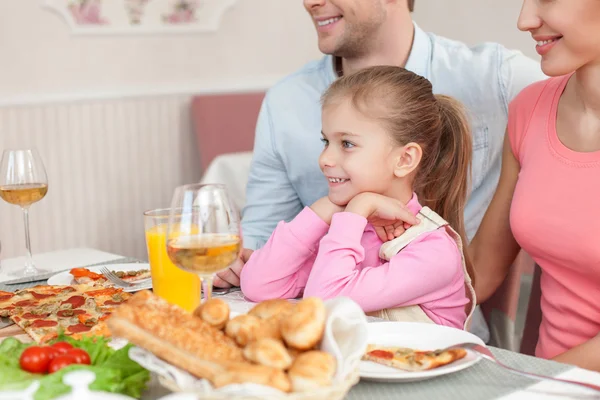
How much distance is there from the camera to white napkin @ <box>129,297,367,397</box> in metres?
0.81

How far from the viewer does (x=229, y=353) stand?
0.88 m

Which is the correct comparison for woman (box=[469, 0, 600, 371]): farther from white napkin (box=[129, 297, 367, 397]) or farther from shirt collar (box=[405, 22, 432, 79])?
white napkin (box=[129, 297, 367, 397])

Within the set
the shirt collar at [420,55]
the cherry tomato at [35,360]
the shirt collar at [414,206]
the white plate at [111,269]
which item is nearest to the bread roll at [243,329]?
the cherry tomato at [35,360]

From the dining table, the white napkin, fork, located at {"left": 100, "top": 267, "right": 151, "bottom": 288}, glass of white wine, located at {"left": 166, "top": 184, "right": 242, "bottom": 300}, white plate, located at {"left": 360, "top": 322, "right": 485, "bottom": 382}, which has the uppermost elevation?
glass of white wine, located at {"left": 166, "top": 184, "right": 242, "bottom": 300}

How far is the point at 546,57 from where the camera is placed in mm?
1498

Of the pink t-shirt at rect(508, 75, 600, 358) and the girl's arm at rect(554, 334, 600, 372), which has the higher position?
the pink t-shirt at rect(508, 75, 600, 358)

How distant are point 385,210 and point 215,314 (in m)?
0.60

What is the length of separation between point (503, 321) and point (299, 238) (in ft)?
2.09

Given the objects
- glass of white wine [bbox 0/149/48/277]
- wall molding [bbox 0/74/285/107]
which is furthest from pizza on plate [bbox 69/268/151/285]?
wall molding [bbox 0/74/285/107]

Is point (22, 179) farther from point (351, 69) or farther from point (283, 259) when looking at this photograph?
point (351, 69)

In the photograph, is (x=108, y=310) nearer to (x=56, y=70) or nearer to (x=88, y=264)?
(x=88, y=264)

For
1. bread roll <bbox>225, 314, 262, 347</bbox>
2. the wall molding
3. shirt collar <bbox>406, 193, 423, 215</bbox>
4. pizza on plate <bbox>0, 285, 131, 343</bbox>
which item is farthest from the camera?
the wall molding

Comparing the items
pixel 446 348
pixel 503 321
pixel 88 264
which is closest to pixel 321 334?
pixel 446 348

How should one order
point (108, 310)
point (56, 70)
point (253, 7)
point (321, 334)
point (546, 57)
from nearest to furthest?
point (321, 334) < point (108, 310) < point (546, 57) < point (56, 70) < point (253, 7)
